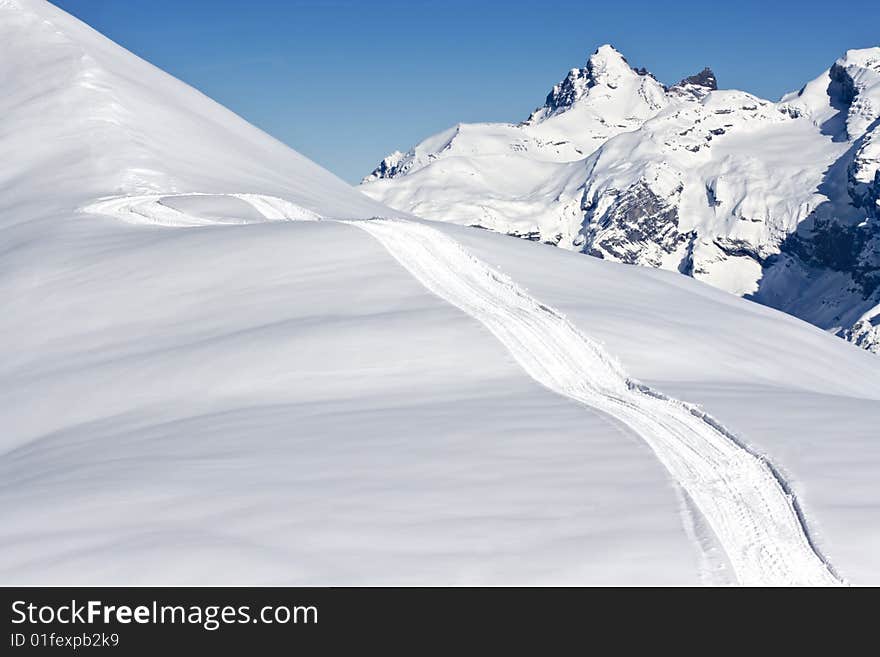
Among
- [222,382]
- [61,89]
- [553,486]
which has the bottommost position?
[553,486]

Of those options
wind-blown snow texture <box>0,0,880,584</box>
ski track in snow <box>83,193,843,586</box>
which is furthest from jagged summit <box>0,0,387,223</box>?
ski track in snow <box>83,193,843,586</box>

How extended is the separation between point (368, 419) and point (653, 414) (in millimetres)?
5830

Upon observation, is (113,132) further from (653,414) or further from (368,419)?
(653,414)

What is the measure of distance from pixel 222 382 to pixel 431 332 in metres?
5.44

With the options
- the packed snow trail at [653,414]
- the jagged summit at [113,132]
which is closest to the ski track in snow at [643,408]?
the packed snow trail at [653,414]

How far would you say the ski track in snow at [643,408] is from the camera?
49.3 ft

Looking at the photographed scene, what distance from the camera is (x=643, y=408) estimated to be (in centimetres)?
2275

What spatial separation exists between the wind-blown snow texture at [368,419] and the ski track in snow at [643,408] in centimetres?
9

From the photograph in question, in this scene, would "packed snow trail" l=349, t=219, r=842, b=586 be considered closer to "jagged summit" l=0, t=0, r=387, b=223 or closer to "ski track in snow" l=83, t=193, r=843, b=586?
"ski track in snow" l=83, t=193, r=843, b=586

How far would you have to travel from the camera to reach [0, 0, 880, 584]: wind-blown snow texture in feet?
48.5

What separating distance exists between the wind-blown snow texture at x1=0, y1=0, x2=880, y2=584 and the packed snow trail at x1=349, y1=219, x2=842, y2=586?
10cm
